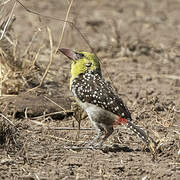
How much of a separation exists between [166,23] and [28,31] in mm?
3509

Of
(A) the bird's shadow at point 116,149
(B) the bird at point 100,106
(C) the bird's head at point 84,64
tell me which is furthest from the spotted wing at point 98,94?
(A) the bird's shadow at point 116,149

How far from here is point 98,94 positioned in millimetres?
6316

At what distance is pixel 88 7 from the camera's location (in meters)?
13.6

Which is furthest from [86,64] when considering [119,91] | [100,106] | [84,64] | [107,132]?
[119,91]

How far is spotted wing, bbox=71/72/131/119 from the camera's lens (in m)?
6.26

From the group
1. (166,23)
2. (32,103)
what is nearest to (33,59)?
(32,103)

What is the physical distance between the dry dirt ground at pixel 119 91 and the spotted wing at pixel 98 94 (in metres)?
0.28

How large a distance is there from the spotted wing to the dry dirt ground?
0.28 m

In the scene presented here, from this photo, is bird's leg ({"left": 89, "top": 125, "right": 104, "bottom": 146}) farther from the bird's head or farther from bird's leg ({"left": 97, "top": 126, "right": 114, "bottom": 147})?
the bird's head

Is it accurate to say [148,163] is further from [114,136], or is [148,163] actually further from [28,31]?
[28,31]

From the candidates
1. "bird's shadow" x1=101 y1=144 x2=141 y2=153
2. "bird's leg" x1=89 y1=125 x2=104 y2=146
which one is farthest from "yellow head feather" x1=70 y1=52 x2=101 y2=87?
"bird's shadow" x1=101 y1=144 x2=141 y2=153

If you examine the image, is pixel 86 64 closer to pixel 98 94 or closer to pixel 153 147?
pixel 98 94

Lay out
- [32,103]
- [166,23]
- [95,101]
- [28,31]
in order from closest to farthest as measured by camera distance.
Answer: [95,101] → [32,103] → [28,31] → [166,23]

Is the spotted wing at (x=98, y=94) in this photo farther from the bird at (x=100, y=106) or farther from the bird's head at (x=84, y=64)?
the bird's head at (x=84, y=64)
